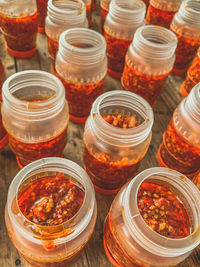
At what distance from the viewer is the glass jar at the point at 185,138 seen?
2.78 feet

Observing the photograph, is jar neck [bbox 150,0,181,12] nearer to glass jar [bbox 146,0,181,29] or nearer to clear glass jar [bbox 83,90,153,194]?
glass jar [bbox 146,0,181,29]

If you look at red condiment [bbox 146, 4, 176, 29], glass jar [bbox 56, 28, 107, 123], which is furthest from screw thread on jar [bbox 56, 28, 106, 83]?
red condiment [bbox 146, 4, 176, 29]

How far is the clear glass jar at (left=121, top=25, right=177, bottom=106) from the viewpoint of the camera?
1024mm

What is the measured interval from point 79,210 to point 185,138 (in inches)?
18.7

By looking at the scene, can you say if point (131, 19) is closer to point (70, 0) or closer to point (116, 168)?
point (70, 0)

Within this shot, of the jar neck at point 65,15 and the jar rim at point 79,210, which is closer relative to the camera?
the jar rim at point 79,210

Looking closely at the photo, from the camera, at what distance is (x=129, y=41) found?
1207mm

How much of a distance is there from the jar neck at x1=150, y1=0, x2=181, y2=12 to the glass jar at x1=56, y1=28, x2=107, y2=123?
1.81 feet

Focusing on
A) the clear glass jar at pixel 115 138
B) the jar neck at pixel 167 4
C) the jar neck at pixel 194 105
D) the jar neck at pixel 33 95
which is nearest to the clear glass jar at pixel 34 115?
the jar neck at pixel 33 95

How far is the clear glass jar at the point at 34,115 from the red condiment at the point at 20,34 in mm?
468

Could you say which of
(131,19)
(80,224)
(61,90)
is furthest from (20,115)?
(131,19)

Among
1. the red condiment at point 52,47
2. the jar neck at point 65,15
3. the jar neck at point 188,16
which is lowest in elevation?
the red condiment at point 52,47

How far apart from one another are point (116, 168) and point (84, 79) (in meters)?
0.38

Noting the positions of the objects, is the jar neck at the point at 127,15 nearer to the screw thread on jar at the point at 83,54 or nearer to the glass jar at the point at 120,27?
the glass jar at the point at 120,27
